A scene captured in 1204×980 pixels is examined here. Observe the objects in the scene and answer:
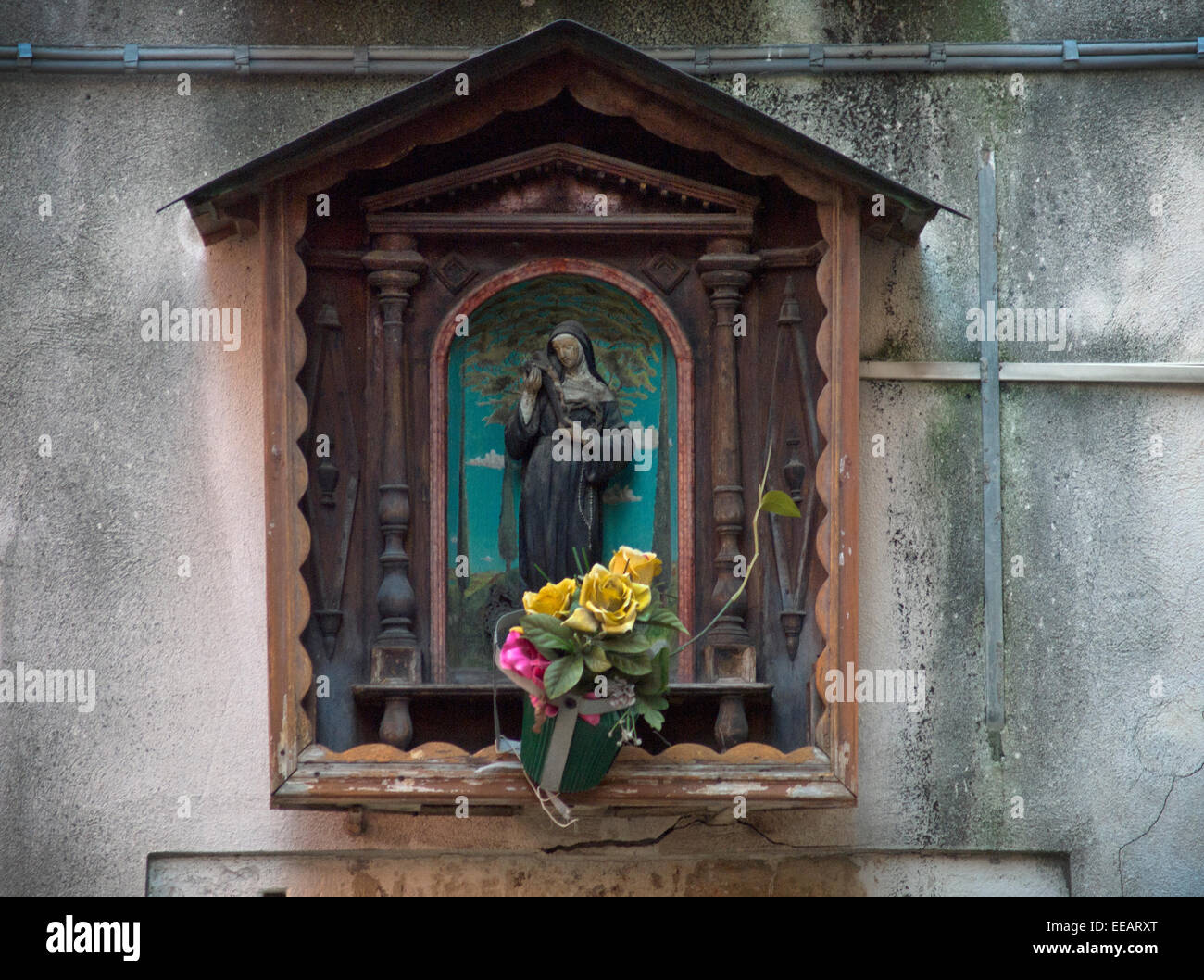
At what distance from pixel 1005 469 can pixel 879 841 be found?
1133 mm

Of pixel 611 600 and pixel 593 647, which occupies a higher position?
pixel 611 600

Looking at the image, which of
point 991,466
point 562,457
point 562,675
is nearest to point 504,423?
point 562,457

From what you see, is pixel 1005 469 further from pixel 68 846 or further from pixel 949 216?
pixel 68 846

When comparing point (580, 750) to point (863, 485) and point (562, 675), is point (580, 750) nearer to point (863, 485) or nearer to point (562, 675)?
point (562, 675)

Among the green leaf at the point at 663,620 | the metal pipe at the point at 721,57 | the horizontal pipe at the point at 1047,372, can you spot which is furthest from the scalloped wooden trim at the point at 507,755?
the metal pipe at the point at 721,57

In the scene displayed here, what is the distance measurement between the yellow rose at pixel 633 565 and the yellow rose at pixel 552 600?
0.42ft

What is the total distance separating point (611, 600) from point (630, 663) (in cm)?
16

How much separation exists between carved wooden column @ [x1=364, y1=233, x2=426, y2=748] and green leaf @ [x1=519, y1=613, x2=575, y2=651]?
28.2 inches

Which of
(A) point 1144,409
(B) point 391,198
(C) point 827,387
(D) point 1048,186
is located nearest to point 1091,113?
(D) point 1048,186

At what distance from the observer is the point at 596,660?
4.52 meters

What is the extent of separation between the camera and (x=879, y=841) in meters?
5.15

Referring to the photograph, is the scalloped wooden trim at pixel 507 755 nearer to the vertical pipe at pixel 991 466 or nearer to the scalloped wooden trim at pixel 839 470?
the scalloped wooden trim at pixel 839 470

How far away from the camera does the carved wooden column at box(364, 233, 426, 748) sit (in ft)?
16.9

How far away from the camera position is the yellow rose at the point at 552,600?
4.61 m
